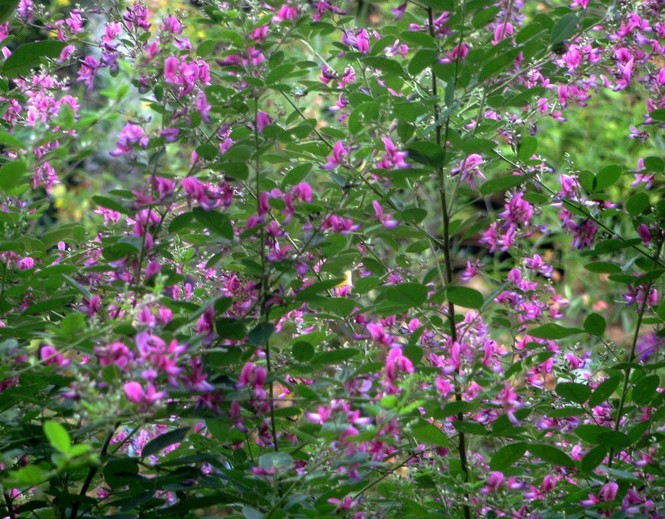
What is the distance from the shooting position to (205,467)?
1.89 m

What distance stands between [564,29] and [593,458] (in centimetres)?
89

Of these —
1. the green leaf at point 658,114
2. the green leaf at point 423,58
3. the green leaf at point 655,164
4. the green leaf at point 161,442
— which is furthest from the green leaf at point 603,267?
the green leaf at point 161,442

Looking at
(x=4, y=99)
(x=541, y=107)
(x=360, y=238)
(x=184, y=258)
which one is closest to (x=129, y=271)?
(x=184, y=258)

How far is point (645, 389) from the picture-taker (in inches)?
74.4

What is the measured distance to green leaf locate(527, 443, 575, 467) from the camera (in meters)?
1.82

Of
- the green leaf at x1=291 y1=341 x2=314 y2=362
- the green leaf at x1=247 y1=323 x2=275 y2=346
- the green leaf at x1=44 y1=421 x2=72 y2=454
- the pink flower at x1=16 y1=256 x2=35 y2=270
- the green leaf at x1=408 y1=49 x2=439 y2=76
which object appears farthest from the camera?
the pink flower at x1=16 y1=256 x2=35 y2=270

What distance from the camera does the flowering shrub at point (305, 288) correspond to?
154cm

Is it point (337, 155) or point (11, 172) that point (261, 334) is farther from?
point (11, 172)

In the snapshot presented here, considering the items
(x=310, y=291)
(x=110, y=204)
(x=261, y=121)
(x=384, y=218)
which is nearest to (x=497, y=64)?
(x=384, y=218)

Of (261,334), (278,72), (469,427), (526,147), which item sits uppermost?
(278,72)

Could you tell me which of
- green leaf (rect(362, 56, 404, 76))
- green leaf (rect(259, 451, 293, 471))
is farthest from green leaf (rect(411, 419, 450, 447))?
green leaf (rect(362, 56, 404, 76))

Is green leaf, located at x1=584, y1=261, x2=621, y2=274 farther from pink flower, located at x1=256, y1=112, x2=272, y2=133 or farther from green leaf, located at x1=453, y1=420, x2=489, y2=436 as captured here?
pink flower, located at x1=256, y1=112, x2=272, y2=133

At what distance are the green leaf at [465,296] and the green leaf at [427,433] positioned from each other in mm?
239

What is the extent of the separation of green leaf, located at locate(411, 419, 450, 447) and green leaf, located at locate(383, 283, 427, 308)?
226 millimetres
